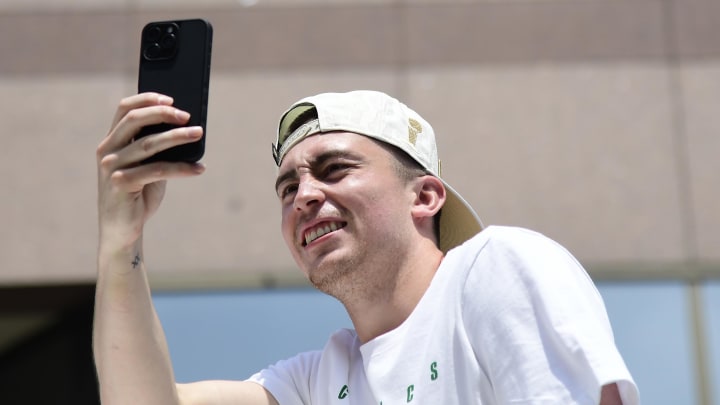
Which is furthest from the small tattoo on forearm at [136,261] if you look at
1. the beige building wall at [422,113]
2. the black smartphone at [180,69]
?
the beige building wall at [422,113]

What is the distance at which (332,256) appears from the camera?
8.49 ft

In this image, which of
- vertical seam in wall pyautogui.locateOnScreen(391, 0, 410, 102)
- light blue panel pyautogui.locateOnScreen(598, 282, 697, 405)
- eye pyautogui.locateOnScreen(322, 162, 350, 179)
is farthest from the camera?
vertical seam in wall pyautogui.locateOnScreen(391, 0, 410, 102)

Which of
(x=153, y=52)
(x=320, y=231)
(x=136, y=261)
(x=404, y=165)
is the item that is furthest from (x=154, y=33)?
(x=404, y=165)

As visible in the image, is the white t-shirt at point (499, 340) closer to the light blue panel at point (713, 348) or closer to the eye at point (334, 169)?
the eye at point (334, 169)

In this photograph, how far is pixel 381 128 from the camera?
282 cm

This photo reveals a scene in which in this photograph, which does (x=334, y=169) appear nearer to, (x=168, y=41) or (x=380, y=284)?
(x=380, y=284)

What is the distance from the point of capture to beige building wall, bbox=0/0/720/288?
6.50 metres

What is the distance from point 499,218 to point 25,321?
344cm

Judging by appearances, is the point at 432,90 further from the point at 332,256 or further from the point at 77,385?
the point at 332,256

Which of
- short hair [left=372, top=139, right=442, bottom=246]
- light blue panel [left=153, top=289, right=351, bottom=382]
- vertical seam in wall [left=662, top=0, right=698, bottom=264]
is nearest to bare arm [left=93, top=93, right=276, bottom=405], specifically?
short hair [left=372, top=139, right=442, bottom=246]

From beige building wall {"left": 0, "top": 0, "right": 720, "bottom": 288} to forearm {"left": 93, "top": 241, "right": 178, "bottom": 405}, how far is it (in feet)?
12.6

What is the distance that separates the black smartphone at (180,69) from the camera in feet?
7.36

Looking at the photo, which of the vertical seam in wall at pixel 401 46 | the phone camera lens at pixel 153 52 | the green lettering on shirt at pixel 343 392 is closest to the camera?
the phone camera lens at pixel 153 52

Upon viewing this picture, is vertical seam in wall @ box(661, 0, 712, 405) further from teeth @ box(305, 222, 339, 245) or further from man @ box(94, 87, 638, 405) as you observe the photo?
teeth @ box(305, 222, 339, 245)
